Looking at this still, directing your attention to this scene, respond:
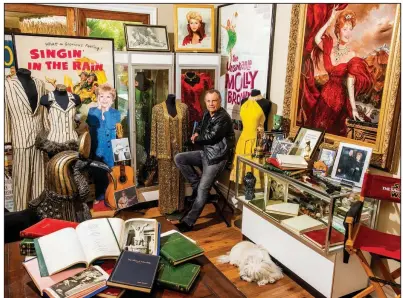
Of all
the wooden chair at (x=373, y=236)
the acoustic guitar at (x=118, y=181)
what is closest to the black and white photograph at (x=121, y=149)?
the acoustic guitar at (x=118, y=181)

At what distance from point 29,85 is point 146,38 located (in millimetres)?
1411

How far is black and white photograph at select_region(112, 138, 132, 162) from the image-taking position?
3891 millimetres

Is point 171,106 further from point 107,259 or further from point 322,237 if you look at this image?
point 107,259

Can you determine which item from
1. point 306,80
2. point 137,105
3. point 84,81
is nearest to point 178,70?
point 137,105

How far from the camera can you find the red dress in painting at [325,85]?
278 centimetres

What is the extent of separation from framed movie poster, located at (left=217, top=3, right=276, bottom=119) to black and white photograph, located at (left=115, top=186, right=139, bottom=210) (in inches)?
60.7

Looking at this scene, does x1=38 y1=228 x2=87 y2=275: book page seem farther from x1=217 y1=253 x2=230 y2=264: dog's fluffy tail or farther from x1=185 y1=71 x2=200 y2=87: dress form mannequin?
x1=185 y1=71 x2=200 y2=87: dress form mannequin

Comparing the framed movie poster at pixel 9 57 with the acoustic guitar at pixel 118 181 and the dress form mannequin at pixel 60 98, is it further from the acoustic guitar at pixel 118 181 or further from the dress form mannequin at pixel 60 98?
the acoustic guitar at pixel 118 181

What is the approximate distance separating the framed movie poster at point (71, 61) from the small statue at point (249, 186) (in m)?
1.89

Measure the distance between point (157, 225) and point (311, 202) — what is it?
5.31 feet

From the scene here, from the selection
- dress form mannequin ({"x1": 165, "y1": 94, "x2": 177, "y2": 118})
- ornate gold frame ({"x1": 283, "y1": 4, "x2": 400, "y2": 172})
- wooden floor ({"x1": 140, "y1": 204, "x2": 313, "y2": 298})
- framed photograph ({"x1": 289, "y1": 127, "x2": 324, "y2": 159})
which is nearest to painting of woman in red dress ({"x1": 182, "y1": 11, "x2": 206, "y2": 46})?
dress form mannequin ({"x1": 165, "y1": 94, "x2": 177, "y2": 118})

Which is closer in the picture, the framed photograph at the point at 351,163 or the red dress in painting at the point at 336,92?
the framed photograph at the point at 351,163

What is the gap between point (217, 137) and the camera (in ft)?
11.5

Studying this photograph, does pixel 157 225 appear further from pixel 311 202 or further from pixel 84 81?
pixel 84 81
